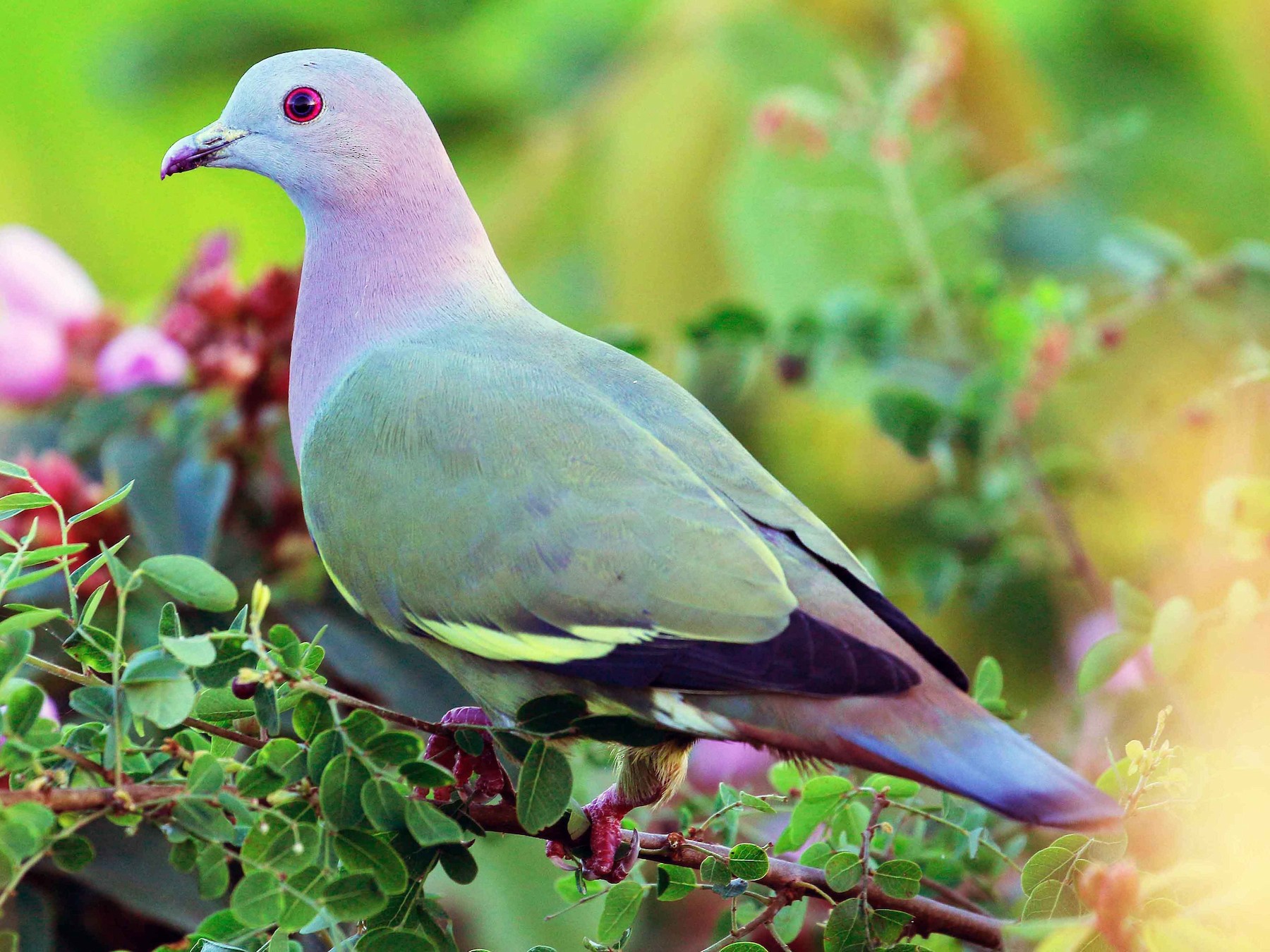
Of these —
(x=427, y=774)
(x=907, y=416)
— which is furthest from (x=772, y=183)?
(x=427, y=774)

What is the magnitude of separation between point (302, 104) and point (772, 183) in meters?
0.57

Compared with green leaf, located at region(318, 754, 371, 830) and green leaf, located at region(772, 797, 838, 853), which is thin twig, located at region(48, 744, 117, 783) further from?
green leaf, located at region(772, 797, 838, 853)

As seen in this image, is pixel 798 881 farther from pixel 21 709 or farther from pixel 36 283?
pixel 36 283

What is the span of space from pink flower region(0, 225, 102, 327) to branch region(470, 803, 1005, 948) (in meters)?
0.70

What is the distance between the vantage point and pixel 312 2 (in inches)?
60.8

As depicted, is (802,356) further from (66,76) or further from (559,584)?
(66,76)

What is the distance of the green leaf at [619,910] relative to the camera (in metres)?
0.54

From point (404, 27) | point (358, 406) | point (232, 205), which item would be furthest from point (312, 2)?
point (358, 406)

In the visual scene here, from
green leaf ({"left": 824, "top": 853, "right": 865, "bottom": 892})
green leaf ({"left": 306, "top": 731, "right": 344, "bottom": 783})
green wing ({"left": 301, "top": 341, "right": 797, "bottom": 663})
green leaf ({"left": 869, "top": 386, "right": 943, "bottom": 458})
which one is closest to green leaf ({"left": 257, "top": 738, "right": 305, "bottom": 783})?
green leaf ({"left": 306, "top": 731, "right": 344, "bottom": 783})

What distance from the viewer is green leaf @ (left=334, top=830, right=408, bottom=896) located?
18.4 inches

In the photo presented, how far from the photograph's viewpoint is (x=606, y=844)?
1.93 feet

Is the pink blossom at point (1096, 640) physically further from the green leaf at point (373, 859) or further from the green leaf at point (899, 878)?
the green leaf at point (373, 859)

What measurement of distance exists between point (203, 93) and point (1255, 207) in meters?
1.19

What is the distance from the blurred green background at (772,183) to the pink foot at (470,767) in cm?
25
